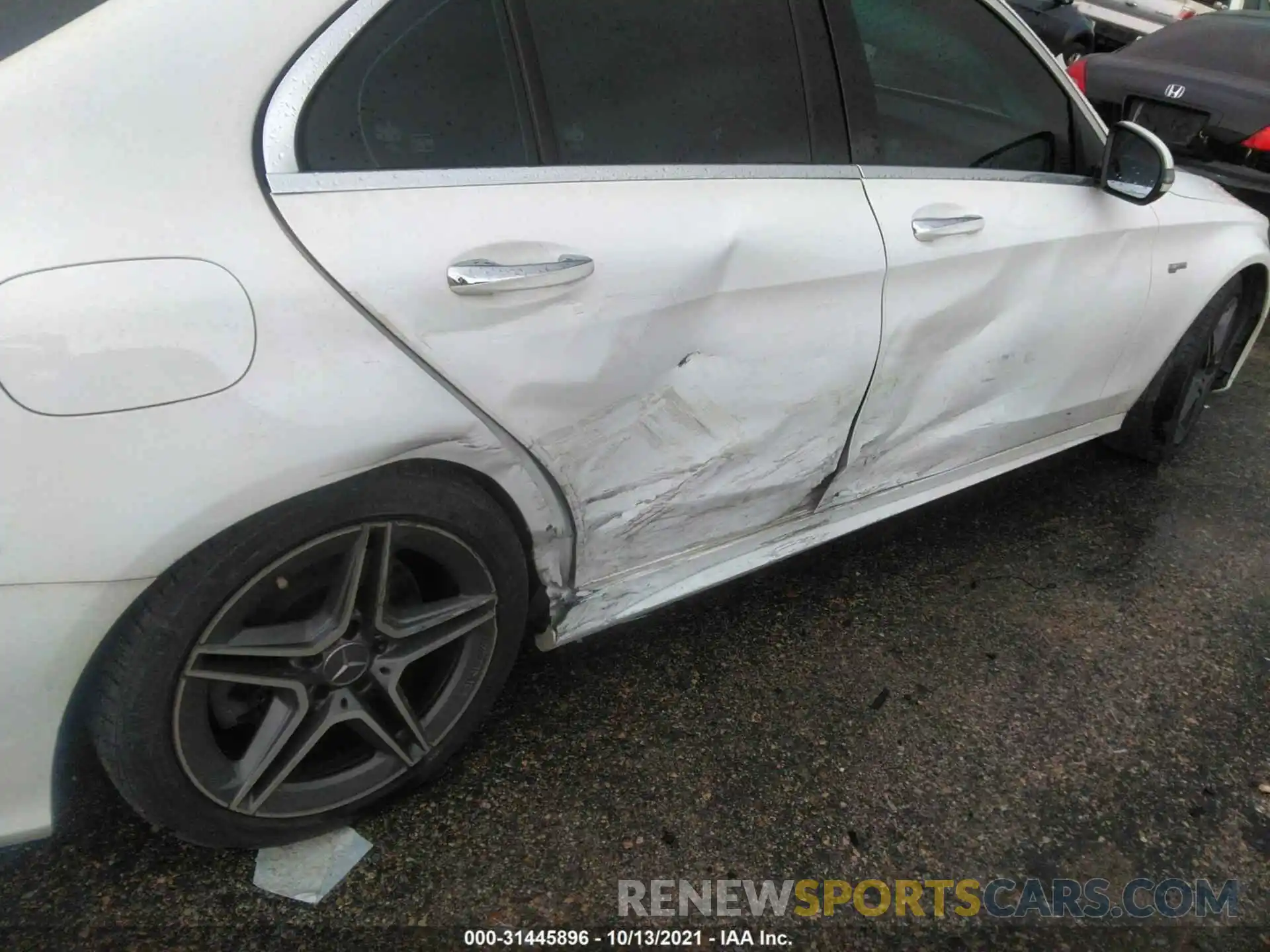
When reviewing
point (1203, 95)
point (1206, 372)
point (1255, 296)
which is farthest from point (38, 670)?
point (1203, 95)

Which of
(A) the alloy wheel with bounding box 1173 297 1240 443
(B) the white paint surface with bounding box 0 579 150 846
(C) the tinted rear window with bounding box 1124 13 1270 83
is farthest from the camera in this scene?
(C) the tinted rear window with bounding box 1124 13 1270 83

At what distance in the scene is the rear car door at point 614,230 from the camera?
1555 millimetres

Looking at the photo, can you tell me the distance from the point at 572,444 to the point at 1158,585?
2103 millimetres

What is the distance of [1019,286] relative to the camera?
2.49 m

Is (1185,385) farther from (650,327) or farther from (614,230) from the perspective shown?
(614,230)

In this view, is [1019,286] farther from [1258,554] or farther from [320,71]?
[320,71]

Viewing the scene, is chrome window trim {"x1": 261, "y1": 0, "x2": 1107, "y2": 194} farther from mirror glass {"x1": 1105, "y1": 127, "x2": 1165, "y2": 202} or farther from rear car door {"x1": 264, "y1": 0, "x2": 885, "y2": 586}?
mirror glass {"x1": 1105, "y1": 127, "x2": 1165, "y2": 202}

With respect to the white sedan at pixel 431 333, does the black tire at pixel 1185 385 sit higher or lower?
lower

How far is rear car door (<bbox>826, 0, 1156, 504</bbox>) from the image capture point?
7.36 feet

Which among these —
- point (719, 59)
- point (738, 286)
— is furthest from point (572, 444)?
point (719, 59)

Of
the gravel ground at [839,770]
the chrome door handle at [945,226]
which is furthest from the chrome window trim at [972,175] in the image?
the gravel ground at [839,770]

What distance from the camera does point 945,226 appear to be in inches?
89.1

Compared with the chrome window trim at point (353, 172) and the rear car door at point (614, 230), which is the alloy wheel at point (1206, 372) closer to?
the rear car door at point (614, 230)

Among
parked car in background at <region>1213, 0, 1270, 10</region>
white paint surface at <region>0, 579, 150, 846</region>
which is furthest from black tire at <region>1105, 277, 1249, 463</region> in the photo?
parked car in background at <region>1213, 0, 1270, 10</region>
